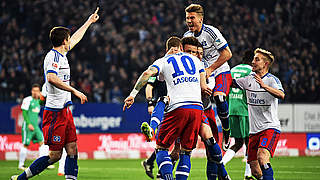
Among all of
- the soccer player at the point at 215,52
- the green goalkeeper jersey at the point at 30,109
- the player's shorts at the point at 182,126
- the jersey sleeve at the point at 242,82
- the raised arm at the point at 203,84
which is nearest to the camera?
the player's shorts at the point at 182,126

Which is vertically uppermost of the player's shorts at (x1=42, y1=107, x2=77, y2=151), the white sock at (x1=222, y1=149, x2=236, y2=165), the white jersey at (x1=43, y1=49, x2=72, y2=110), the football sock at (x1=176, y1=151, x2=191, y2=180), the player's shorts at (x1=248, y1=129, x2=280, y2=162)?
the white jersey at (x1=43, y1=49, x2=72, y2=110)

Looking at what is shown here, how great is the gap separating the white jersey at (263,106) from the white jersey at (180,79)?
1.65m

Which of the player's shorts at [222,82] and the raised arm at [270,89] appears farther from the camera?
the player's shorts at [222,82]

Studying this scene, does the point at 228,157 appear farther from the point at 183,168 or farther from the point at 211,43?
the point at 183,168

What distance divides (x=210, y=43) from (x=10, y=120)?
482 inches

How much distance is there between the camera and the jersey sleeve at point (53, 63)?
8422mm

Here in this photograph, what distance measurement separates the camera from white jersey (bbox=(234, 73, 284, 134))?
9.09m

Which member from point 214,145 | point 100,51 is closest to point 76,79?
point 100,51

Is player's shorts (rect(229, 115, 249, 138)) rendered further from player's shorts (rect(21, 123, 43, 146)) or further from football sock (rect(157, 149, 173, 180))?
player's shorts (rect(21, 123, 43, 146))

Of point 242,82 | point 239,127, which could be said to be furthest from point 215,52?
point 239,127

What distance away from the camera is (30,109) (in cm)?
1689

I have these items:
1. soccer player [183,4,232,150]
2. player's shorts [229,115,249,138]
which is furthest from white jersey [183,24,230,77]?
player's shorts [229,115,249,138]

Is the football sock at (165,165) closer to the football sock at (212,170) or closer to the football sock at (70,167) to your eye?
the football sock at (212,170)

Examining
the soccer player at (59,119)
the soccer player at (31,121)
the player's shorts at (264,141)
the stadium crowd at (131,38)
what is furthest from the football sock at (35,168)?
the stadium crowd at (131,38)
